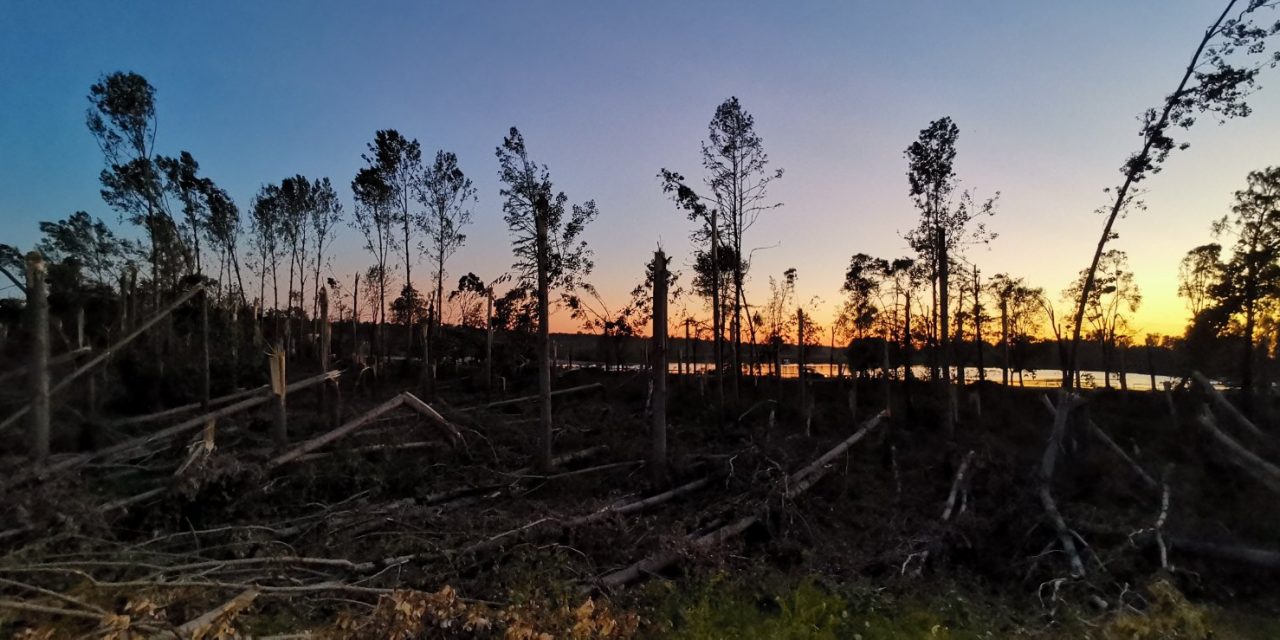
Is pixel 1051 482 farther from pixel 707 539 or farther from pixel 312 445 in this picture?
pixel 312 445

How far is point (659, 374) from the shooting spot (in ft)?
34.6

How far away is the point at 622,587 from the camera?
22.0 ft

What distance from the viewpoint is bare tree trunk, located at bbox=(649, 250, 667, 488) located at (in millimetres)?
10539

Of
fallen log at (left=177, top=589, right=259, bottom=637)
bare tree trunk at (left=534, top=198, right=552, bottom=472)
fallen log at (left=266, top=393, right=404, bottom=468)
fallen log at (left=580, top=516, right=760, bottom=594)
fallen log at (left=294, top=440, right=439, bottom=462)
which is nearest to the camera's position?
fallen log at (left=177, top=589, right=259, bottom=637)

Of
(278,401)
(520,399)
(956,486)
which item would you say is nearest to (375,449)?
(278,401)

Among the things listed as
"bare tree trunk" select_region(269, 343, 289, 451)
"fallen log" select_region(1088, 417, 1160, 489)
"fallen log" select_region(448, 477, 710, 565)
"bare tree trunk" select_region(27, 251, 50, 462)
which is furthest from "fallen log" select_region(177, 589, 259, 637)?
"fallen log" select_region(1088, 417, 1160, 489)

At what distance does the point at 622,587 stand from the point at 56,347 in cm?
1261

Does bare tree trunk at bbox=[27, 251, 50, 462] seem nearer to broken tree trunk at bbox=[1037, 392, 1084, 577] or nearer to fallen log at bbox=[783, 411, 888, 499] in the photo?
fallen log at bbox=[783, 411, 888, 499]

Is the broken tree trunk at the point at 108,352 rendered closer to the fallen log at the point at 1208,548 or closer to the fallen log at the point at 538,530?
the fallen log at the point at 538,530

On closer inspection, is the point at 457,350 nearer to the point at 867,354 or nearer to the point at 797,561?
the point at 867,354

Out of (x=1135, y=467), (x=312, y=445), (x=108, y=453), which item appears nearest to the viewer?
(x=108, y=453)

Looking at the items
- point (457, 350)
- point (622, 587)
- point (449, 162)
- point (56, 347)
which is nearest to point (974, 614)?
point (622, 587)

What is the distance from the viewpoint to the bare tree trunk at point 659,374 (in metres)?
10.5

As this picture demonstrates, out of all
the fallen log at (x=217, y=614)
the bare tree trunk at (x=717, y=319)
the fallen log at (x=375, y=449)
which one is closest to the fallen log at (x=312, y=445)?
the fallen log at (x=375, y=449)
